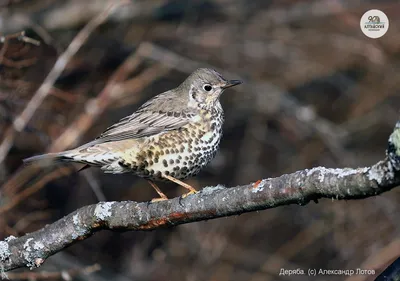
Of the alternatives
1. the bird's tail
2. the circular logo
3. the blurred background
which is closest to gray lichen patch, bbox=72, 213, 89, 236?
the bird's tail

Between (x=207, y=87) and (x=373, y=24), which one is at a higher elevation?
(x=373, y=24)

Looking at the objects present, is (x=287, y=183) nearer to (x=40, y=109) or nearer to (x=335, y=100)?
(x=40, y=109)

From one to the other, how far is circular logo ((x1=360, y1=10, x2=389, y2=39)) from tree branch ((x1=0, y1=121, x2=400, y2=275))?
476 cm

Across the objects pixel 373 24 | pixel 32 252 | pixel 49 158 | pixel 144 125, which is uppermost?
pixel 373 24

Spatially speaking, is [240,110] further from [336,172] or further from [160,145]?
[336,172]

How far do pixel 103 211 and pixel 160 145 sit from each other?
1219 mm

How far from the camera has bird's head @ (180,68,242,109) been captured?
5448mm

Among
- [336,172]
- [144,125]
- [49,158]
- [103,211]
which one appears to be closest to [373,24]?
[144,125]

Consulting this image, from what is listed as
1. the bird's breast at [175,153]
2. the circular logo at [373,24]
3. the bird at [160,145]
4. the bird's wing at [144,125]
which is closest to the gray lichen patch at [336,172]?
the bird at [160,145]

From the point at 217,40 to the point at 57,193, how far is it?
2912mm

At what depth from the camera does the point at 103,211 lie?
3.87 m

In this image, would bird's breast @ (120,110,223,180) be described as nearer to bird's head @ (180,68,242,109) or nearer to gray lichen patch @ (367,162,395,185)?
bird's head @ (180,68,242,109)

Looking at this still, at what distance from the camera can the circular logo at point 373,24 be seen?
781cm

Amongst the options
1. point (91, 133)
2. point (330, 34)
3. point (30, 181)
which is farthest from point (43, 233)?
point (330, 34)
